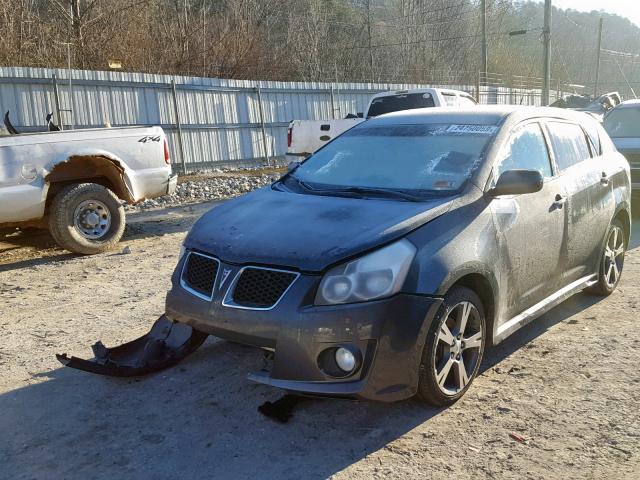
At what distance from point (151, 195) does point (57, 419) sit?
530 centimetres

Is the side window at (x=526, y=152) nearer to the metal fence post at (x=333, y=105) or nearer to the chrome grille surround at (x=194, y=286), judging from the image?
the chrome grille surround at (x=194, y=286)

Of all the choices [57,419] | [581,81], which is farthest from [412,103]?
[581,81]

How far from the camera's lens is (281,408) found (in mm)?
3518

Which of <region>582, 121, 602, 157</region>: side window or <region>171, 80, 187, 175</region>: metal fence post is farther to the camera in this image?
<region>171, 80, 187, 175</region>: metal fence post

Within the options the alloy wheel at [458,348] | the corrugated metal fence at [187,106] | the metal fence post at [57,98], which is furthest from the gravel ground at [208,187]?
the alloy wheel at [458,348]

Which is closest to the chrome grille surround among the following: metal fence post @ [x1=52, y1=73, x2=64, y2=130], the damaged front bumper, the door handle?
the damaged front bumper

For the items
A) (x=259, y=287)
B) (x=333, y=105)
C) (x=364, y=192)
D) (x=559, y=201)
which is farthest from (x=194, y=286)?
(x=333, y=105)

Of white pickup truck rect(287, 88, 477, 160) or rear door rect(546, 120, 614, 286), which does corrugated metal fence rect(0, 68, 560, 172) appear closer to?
white pickup truck rect(287, 88, 477, 160)

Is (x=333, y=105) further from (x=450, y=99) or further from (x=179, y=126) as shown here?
(x=450, y=99)

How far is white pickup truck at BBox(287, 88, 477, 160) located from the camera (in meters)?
13.1

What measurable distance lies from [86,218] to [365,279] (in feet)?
18.6

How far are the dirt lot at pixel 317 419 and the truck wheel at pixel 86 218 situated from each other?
8.60 ft

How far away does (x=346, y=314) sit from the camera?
10.2 ft

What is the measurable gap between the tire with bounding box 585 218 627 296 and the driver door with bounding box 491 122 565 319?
1075mm
